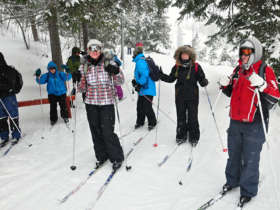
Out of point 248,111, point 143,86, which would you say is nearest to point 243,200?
point 248,111

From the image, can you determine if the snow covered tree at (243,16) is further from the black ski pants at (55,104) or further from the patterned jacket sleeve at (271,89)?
the black ski pants at (55,104)

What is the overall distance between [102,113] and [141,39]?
25.3 metres

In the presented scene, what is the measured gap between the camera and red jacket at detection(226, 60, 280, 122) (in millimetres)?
2824

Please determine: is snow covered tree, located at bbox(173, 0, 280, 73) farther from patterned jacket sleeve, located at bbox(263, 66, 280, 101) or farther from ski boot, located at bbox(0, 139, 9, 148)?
ski boot, located at bbox(0, 139, 9, 148)

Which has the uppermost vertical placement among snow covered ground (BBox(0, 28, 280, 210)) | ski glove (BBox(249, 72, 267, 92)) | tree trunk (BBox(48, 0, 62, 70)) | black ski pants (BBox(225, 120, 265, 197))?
tree trunk (BBox(48, 0, 62, 70))

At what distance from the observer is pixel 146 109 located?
19.9ft

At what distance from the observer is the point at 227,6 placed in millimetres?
7809

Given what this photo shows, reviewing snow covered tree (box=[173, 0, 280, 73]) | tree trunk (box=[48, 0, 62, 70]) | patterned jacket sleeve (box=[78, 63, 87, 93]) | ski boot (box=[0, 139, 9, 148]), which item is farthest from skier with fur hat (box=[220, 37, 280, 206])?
tree trunk (box=[48, 0, 62, 70])

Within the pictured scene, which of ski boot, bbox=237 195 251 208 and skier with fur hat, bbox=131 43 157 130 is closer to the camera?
ski boot, bbox=237 195 251 208

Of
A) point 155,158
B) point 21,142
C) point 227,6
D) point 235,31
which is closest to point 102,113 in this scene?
point 155,158

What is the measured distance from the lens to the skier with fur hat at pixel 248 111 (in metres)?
2.86

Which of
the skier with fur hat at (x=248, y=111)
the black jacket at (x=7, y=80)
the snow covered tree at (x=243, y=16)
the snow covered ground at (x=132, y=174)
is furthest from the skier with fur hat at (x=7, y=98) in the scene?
the snow covered tree at (x=243, y=16)

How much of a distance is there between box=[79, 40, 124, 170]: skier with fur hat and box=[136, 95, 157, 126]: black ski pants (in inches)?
75.9

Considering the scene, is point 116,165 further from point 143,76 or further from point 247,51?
point 247,51
